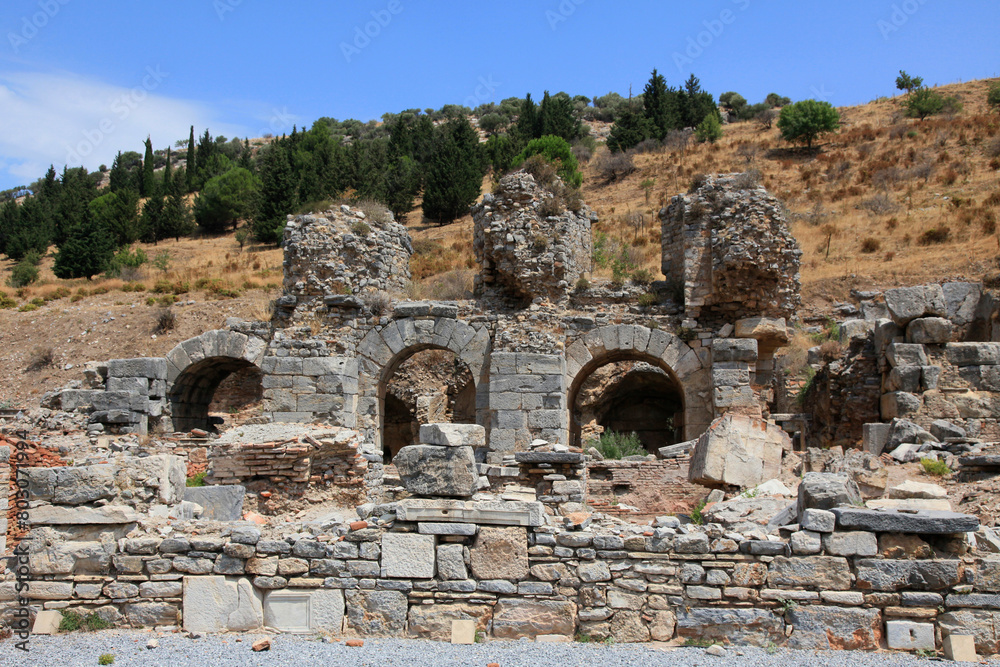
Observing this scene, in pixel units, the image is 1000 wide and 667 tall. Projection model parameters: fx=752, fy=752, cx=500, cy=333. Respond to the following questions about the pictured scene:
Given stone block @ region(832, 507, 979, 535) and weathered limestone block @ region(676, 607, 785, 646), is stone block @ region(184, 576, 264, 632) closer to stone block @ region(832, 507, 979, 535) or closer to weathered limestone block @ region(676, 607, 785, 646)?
weathered limestone block @ region(676, 607, 785, 646)

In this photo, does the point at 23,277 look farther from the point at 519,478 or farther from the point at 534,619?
the point at 534,619

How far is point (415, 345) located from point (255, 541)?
820 cm

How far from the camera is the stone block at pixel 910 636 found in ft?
16.1

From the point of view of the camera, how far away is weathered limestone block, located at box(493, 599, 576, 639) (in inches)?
204

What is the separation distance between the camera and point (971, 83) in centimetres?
3881

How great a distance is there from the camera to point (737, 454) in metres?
9.09

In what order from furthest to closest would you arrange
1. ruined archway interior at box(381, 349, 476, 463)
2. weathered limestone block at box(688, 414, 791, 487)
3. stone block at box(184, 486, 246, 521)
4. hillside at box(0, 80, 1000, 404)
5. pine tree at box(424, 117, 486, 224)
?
pine tree at box(424, 117, 486, 224) → hillside at box(0, 80, 1000, 404) → ruined archway interior at box(381, 349, 476, 463) → weathered limestone block at box(688, 414, 791, 487) → stone block at box(184, 486, 246, 521)

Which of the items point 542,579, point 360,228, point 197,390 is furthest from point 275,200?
point 542,579

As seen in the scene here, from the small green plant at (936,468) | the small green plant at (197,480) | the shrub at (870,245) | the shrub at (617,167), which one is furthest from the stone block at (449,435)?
the shrub at (617,167)

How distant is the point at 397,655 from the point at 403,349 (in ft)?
29.0

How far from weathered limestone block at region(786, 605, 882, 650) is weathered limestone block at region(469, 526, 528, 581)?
1.84 m

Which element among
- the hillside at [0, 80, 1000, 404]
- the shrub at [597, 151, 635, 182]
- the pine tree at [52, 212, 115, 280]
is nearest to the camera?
the hillside at [0, 80, 1000, 404]

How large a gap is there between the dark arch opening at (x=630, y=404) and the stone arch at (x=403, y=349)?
145 inches

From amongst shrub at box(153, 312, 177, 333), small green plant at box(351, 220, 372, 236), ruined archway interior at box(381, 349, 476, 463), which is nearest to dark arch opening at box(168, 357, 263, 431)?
small green plant at box(351, 220, 372, 236)
